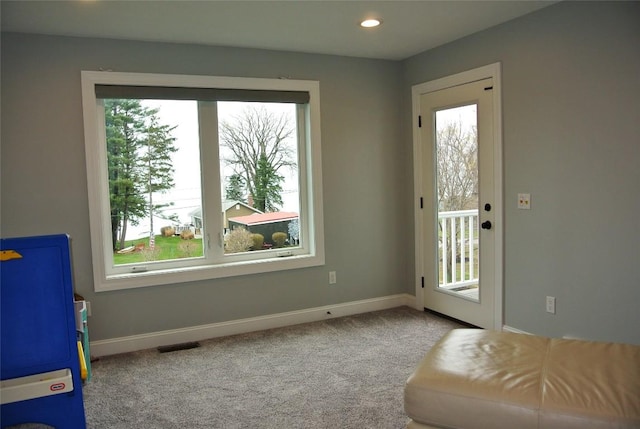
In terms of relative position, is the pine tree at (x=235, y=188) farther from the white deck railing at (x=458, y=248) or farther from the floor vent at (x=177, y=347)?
the white deck railing at (x=458, y=248)

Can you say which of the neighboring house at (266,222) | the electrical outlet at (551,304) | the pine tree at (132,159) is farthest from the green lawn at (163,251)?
the electrical outlet at (551,304)

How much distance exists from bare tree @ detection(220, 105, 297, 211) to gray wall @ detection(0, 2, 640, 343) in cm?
34

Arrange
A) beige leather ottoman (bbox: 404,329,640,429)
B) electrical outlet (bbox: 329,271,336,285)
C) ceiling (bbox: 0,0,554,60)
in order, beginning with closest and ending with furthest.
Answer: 1. beige leather ottoman (bbox: 404,329,640,429)
2. ceiling (bbox: 0,0,554,60)
3. electrical outlet (bbox: 329,271,336,285)

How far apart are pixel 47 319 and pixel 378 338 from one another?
259 cm

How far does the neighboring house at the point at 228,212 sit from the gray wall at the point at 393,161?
19.8 inches

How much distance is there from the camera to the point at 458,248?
4184 millimetres

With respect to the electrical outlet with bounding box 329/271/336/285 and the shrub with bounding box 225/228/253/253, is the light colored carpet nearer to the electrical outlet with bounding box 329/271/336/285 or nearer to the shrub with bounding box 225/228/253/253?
the electrical outlet with bounding box 329/271/336/285

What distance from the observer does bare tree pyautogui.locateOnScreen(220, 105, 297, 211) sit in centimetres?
414

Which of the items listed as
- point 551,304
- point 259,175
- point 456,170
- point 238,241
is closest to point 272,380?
point 238,241

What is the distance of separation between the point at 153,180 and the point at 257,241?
1002 mm

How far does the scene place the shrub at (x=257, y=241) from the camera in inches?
168

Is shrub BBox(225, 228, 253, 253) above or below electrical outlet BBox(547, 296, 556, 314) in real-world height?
above

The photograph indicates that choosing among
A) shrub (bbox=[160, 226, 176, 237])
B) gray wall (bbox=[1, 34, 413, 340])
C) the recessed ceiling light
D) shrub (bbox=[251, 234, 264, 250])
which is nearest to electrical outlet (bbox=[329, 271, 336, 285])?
gray wall (bbox=[1, 34, 413, 340])

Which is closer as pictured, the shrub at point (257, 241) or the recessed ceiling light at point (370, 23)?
the recessed ceiling light at point (370, 23)
